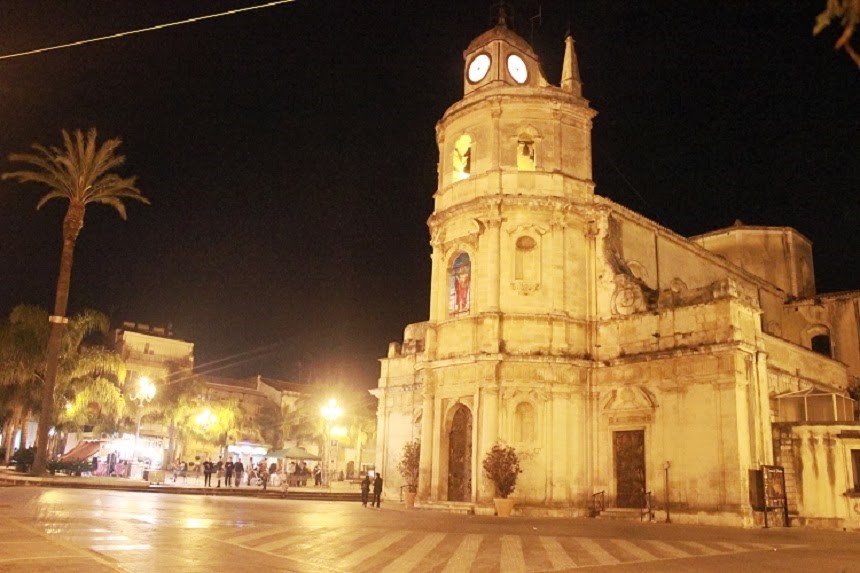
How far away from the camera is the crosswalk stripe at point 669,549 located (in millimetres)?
14648

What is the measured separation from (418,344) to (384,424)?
175 inches

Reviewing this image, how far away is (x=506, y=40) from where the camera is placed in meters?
34.7

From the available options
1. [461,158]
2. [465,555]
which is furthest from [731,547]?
[461,158]

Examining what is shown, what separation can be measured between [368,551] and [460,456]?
1797 cm

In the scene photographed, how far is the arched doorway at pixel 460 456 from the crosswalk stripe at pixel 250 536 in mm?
15052

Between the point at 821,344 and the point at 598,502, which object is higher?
the point at 821,344

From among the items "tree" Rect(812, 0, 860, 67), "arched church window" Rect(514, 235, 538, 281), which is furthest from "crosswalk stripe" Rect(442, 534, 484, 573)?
"arched church window" Rect(514, 235, 538, 281)

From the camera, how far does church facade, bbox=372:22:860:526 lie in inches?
1078

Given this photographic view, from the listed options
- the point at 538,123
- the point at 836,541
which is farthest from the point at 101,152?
the point at 836,541

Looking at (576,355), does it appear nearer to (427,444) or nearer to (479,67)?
(427,444)

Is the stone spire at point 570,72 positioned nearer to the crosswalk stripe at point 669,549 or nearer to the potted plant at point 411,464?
the potted plant at point 411,464

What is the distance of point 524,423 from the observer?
30.5 meters

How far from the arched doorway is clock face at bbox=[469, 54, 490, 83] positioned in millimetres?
15024

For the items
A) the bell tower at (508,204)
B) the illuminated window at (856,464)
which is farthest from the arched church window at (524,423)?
the illuminated window at (856,464)
